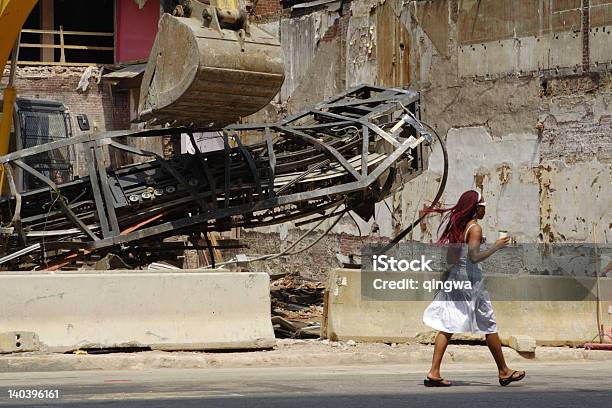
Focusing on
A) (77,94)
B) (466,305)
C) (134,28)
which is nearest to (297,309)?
(466,305)

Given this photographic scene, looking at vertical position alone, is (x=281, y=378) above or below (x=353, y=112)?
below

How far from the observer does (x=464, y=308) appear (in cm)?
1120

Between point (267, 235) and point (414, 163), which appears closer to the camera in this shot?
point (414, 163)

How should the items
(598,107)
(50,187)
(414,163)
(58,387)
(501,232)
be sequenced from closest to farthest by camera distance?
(58,387)
(50,187)
(414,163)
(598,107)
(501,232)

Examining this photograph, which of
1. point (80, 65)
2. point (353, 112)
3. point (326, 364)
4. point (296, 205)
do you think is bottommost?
point (326, 364)

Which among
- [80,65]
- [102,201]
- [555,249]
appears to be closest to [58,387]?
[102,201]

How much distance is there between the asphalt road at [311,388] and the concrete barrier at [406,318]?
1.51 meters

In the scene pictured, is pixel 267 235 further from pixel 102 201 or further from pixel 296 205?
pixel 102 201

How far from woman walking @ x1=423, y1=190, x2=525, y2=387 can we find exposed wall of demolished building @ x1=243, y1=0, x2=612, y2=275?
9368 mm

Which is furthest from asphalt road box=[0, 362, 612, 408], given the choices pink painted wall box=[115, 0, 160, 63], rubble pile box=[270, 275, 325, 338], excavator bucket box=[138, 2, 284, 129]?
pink painted wall box=[115, 0, 160, 63]

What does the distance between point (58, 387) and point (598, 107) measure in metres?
15.1

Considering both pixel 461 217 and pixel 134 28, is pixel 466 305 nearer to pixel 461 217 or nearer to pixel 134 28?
pixel 461 217

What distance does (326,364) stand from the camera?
14102mm

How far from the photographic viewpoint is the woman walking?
11133 mm
